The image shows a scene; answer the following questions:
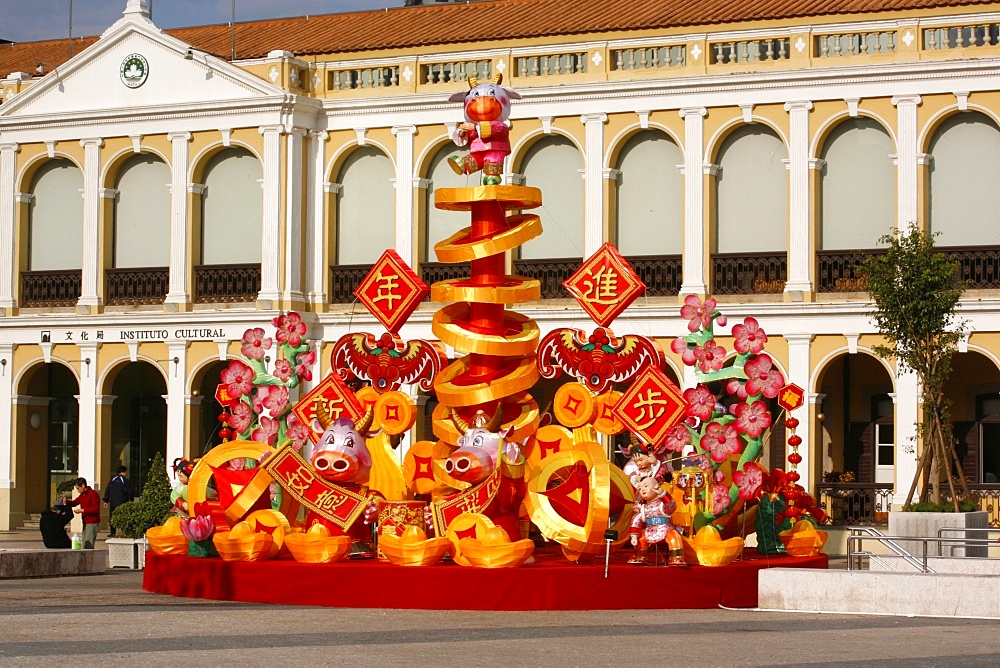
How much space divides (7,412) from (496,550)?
2379cm

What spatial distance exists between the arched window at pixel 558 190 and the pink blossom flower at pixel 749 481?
15.8 m

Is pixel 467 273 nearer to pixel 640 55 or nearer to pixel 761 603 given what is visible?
pixel 640 55

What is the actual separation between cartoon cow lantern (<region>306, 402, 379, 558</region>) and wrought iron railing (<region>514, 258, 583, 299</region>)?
1534cm

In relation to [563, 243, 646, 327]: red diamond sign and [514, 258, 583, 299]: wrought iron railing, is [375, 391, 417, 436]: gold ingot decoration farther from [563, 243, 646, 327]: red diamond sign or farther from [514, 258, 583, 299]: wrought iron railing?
[514, 258, 583, 299]: wrought iron railing

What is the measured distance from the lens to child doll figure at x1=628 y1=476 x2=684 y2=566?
22531 mm

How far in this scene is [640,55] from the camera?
38.3 metres

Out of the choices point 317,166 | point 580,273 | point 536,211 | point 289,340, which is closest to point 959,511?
point 580,273

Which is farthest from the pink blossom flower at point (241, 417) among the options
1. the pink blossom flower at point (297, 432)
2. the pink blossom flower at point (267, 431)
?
the pink blossom flower at point (297, 432)

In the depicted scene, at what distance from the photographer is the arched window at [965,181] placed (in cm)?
3616

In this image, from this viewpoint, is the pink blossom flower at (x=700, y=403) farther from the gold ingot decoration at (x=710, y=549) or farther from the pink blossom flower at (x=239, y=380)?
the pink blossom flower at (x=239, y=380)

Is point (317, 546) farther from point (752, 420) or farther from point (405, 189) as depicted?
point (405, 189)

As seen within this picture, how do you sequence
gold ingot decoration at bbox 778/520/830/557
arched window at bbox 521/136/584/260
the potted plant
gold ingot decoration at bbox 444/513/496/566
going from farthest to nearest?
arched window at bbox 521/136/584/260 → the potted plant → gold ingot decoration at bbox 778/520/830/557 → gold ingot decoration at bbox 444/513/496/566

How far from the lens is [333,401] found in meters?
25.2

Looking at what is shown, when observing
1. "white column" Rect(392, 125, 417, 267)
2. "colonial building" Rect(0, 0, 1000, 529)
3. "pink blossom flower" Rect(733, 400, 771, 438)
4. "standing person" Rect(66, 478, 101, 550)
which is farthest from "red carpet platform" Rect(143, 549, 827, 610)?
"white column" Rect(392, 125, 417, 267)
